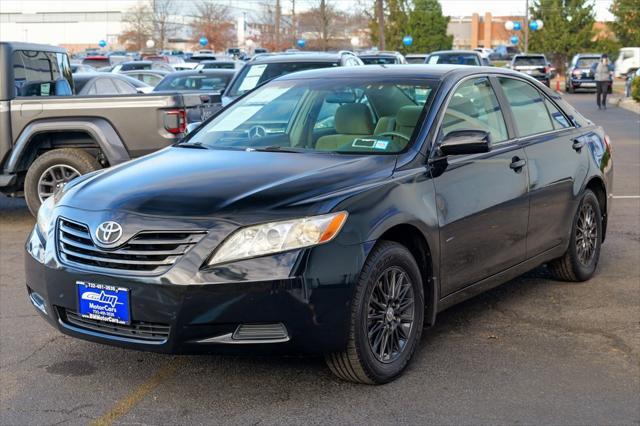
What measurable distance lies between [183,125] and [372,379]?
5680 millimetres

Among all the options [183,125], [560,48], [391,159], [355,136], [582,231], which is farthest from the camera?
[560,48]

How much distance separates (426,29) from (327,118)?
64.8m

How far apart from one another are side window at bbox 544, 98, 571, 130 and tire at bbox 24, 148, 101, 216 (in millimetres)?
4831

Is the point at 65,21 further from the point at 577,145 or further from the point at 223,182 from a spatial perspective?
the point at 223,182

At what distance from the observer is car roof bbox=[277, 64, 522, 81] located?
597 centimetres

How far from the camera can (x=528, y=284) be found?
7.08 meters

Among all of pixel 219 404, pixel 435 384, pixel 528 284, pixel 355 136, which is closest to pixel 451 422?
pixel 435 384

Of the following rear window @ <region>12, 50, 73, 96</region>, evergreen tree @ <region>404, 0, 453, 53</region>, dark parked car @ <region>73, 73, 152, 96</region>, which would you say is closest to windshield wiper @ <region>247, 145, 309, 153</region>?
rear window @ <region>12, 50, 73, 96</region>

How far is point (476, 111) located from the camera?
600cm

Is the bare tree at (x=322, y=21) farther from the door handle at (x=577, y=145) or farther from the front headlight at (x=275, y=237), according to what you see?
the front headlight at (x=275, y=237)

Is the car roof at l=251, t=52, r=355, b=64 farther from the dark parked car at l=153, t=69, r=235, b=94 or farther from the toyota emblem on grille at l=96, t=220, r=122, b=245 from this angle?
the toyota emblem on grille at l=96, t=220, r=122, b=245

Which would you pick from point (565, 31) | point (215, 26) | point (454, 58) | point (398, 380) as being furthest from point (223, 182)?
point (215, 26)

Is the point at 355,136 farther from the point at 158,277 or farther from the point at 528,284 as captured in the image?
the point at 528,284

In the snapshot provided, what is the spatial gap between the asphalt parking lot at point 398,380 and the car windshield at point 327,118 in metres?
1.24
